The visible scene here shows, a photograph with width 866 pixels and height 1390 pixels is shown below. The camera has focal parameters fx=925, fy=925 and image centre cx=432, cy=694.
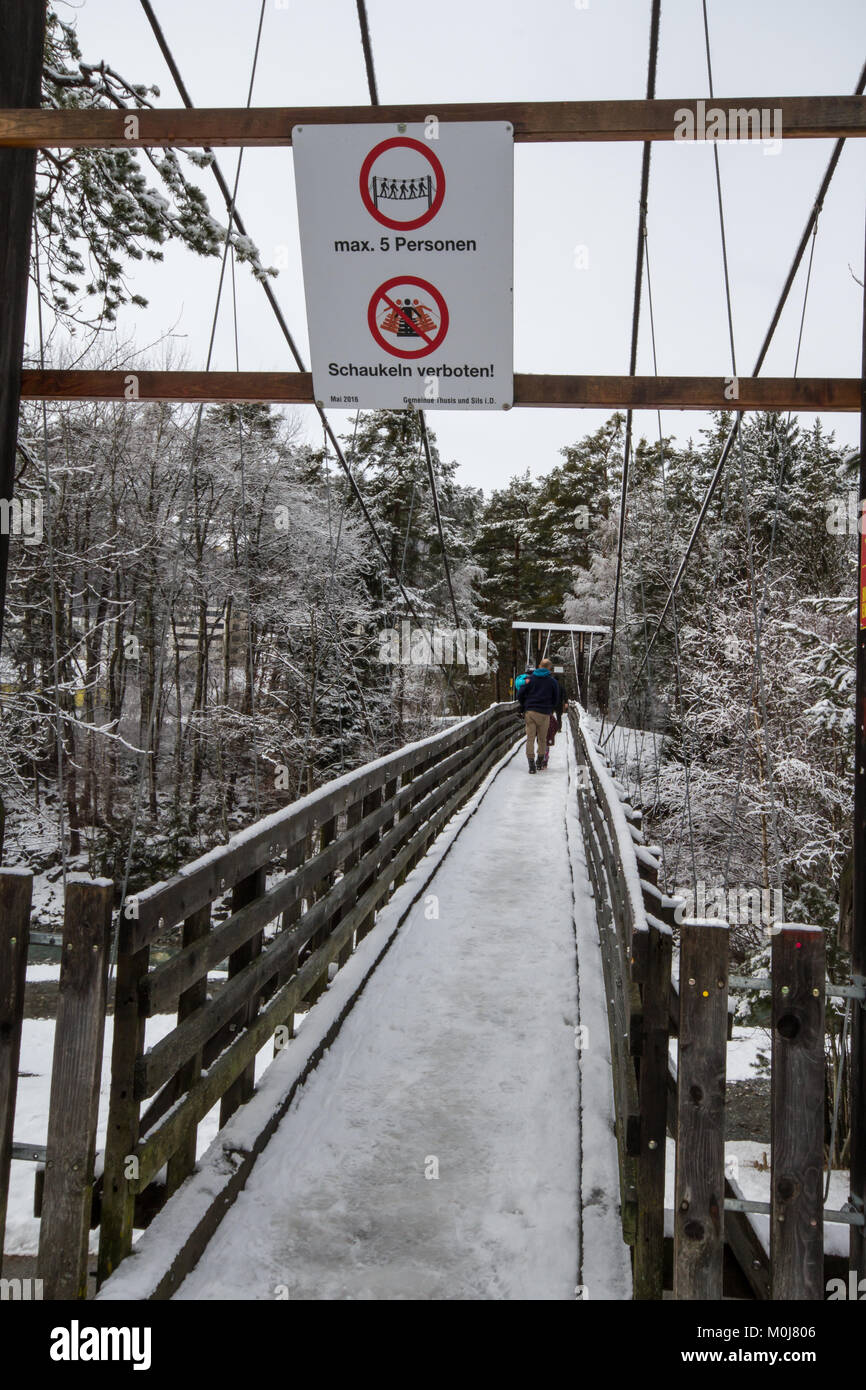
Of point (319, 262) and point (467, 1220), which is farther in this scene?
point (319, 262)

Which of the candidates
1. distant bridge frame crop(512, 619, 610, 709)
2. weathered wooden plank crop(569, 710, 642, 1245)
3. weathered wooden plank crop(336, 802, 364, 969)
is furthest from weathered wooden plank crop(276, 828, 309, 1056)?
distant bridge frame crop(512, 619, 610, 709)

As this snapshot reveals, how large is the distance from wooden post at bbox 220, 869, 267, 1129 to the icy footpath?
0.66 ft

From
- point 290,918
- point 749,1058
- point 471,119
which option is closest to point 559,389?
point 471,119

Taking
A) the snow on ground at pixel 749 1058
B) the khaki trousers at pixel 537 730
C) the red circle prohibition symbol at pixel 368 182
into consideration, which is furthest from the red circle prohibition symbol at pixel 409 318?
the snow on ground at pixel 749 1058

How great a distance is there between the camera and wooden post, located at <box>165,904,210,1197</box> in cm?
279

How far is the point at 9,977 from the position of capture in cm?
221

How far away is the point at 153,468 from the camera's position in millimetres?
17312

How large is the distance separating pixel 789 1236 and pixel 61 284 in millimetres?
7293

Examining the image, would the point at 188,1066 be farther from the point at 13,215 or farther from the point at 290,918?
the point at 13,215

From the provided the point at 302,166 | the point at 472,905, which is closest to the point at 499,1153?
the point at 472,905

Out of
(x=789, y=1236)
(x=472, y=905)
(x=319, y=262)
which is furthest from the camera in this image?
(x=472, y=905)

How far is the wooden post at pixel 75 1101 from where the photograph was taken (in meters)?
2.21

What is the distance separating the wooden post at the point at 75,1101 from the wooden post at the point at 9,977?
0.10 meters
